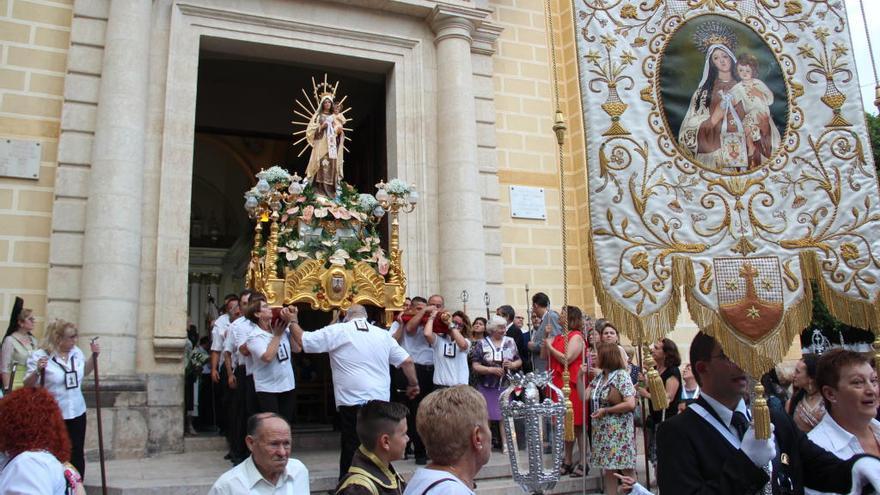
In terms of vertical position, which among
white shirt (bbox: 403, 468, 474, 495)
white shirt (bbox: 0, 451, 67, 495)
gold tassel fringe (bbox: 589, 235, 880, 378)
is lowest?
white shirt (bbox: 0, 451, 67, 495)

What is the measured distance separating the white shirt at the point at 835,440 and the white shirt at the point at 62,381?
6161mm

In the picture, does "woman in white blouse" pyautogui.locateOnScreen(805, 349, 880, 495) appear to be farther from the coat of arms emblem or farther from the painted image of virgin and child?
A: the painted image of virgin and child

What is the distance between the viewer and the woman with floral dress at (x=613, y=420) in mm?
6676

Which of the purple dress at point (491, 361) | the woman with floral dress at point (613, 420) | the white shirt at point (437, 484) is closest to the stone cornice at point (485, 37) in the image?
the purple dress at point (491, 361)

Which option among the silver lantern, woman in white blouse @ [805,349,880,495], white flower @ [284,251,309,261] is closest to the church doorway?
white flower @ [284,251,309,261]

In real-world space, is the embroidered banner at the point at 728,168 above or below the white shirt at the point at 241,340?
above

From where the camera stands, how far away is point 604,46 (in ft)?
15.6

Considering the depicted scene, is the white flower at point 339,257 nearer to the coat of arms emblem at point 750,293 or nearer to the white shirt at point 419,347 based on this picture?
the white shirt at point 419,347

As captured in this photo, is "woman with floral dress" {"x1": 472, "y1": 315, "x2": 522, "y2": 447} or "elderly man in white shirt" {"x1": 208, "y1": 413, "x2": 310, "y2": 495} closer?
"elderly man in white shirt" {"x1": 208, "y1": 413, "x2": 310, "y2": 495}

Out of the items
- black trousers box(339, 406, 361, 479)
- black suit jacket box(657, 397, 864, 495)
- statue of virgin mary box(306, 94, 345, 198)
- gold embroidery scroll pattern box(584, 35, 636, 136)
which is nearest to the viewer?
black suit jacket box(657, 397, 864, 495)

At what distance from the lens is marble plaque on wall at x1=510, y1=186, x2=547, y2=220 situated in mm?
12188

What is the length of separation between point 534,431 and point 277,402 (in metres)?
3.07

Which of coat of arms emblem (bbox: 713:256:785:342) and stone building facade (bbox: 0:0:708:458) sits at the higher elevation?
stone building facade (bbox: 0:0:708:458)

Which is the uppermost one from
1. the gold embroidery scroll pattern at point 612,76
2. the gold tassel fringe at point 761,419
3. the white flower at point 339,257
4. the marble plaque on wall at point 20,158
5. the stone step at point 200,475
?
the marble plaque on wall at point 20,158
